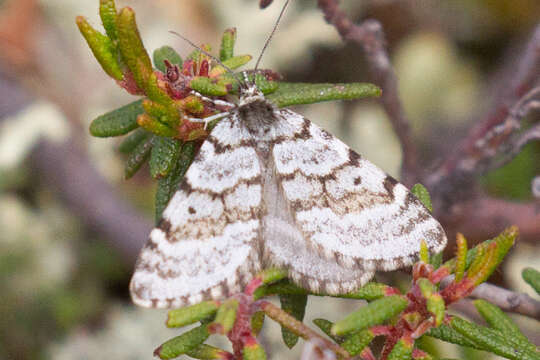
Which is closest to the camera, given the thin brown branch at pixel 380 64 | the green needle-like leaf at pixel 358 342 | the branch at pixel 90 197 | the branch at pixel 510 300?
the green needle-like leaf at pixel 358 342

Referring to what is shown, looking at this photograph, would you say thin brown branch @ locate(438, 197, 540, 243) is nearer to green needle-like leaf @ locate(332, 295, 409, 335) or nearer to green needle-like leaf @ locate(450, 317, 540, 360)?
green needle-like leaf @ locate(450, 317, 540, 360)

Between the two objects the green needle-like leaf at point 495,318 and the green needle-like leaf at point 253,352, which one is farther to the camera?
the green needle-like leaf at point 495,318

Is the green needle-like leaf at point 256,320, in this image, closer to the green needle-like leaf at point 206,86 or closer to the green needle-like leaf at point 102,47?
the green needle-like leaf at point 206,86

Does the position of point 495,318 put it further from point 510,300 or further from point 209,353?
point 209,353

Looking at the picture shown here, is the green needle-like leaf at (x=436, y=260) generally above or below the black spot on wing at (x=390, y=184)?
below

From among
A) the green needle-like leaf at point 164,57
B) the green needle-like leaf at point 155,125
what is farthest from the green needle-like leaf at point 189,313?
the green needle-like leaf at point 164,57

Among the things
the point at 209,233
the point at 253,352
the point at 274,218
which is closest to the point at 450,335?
the point at 253,352
